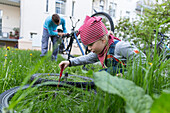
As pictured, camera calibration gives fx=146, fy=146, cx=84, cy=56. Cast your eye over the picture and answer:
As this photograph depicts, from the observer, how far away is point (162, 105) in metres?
0.36

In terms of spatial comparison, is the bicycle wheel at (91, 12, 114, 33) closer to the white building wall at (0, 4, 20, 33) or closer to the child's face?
the child's face

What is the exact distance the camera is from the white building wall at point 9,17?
633 inches

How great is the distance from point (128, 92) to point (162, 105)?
0.13m

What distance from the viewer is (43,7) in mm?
12312

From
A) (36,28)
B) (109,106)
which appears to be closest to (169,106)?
(109,106)

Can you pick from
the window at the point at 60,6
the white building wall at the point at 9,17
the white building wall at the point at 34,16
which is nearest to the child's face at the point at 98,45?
the white building wall at the point at 34,16

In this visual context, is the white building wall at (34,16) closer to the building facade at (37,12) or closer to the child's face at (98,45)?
the building facade at (37,12)

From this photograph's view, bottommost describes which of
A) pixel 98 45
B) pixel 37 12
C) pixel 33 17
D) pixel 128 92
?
pixel 128 92

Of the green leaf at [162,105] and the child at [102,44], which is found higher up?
the child at [102,44]

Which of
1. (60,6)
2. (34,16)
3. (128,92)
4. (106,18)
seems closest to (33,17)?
(34,16)

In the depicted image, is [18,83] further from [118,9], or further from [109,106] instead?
[118,9]

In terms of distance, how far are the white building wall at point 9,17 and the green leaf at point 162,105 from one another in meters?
18.4

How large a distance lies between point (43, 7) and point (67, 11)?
209cm

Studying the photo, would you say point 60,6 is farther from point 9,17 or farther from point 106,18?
point 106,18
